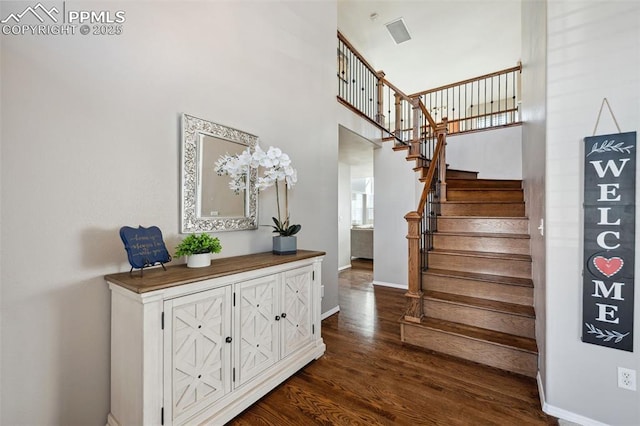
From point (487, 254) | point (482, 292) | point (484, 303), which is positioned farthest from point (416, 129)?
point (484, 303)

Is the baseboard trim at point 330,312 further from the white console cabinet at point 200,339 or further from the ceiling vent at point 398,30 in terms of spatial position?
the ceiling vent at point 398,30

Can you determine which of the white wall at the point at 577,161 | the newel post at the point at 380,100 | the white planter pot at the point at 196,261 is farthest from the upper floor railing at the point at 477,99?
the white planter pot at the point at 196,261

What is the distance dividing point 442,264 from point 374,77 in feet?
11.5

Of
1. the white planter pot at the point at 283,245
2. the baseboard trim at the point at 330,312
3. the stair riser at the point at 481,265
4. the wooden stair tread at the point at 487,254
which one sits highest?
the white planter pot at the point at 283,245

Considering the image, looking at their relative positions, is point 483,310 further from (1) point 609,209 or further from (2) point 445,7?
(2) point 445,7

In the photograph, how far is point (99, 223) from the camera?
1481mm

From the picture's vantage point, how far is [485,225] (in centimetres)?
332

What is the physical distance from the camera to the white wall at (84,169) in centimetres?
125

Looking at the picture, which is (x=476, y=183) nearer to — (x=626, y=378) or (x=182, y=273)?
(x=626, y=378)

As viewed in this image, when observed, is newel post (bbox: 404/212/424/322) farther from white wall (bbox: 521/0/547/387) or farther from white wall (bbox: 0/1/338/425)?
white wall (bbox: 0/1/338/425)

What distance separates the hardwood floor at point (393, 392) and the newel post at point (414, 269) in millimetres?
340

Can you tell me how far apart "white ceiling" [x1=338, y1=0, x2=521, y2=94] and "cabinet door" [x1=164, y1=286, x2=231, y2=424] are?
507cm

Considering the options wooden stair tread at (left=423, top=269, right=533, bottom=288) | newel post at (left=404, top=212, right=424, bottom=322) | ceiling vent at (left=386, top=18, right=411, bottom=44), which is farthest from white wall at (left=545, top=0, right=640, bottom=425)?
ceiling vent at (left=386, top=18, right=411, bottom=44)

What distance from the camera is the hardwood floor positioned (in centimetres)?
171
